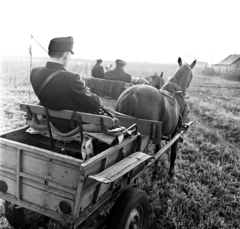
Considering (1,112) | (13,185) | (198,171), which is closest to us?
(13,185)

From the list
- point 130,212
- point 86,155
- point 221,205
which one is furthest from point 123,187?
point 221,205

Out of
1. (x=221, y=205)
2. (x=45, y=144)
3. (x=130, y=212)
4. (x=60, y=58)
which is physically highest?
(x=60, y=58)

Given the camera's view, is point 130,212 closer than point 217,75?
Yes

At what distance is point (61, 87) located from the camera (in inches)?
103

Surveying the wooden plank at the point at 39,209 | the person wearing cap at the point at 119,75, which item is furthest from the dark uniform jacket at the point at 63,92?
the person wearing cap at the point at 119,75

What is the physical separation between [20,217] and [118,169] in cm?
145

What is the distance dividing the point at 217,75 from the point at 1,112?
3583 centimetres

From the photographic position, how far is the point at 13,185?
248 cm

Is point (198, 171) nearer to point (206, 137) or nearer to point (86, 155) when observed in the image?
point (206, 137)

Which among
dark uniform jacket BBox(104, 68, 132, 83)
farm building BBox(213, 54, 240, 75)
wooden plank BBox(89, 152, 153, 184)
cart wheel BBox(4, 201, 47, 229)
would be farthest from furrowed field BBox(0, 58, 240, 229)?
farm building BBox(213, 54, 240, 75)

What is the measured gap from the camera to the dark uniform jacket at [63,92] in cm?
262

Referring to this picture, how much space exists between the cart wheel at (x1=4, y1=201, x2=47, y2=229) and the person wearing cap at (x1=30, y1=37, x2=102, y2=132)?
1081 mm

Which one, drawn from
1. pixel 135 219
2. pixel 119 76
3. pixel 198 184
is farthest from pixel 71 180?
pixel 119 76

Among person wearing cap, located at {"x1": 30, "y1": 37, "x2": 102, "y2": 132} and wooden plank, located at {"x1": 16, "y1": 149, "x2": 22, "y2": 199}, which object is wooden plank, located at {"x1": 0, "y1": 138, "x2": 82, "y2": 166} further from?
person wearing cap, located at {"x1": 30, "y1": 37, "x2": 102, "y2": 132}
